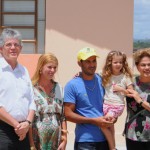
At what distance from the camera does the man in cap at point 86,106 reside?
3.92m

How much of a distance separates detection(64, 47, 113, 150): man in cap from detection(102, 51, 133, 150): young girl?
22cm

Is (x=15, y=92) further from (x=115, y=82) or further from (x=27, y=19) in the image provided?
(x=27, y=19)

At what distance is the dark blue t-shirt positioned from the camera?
12.9ft

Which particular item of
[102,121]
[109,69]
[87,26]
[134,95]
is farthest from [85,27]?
[102,121]

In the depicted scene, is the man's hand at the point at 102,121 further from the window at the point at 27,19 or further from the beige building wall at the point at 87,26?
the window at the point at 27,19

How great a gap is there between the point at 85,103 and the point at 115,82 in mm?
565

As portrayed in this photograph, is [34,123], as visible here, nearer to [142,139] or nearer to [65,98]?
[65,98]

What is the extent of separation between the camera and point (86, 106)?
3.96m

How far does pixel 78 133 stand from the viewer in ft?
13.1

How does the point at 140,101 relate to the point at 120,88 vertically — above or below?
below

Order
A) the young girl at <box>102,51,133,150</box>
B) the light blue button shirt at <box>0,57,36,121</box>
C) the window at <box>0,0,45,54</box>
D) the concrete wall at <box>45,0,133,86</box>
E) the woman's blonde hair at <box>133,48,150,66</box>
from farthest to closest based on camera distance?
the window at <box>0,0,45,54</box> < the concrete wall at <box>45,0,133,86</box> < the young girl at <box>102,51,133,150</box> < the woman's blonde hair at <box>133,48,150,66</box> < the light blue button shirt at <box>0,57,36,121</box>

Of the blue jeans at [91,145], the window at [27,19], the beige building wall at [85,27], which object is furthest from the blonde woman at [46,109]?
the window at [27,19]

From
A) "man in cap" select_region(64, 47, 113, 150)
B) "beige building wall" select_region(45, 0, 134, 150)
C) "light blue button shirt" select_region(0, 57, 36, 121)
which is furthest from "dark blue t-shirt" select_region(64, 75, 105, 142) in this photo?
"beige building wall" select_region(45, 0, 134, 150)

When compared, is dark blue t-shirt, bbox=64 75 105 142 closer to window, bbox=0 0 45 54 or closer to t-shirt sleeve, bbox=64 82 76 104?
t-shirt sleeve, bbox=64 82 76 104
